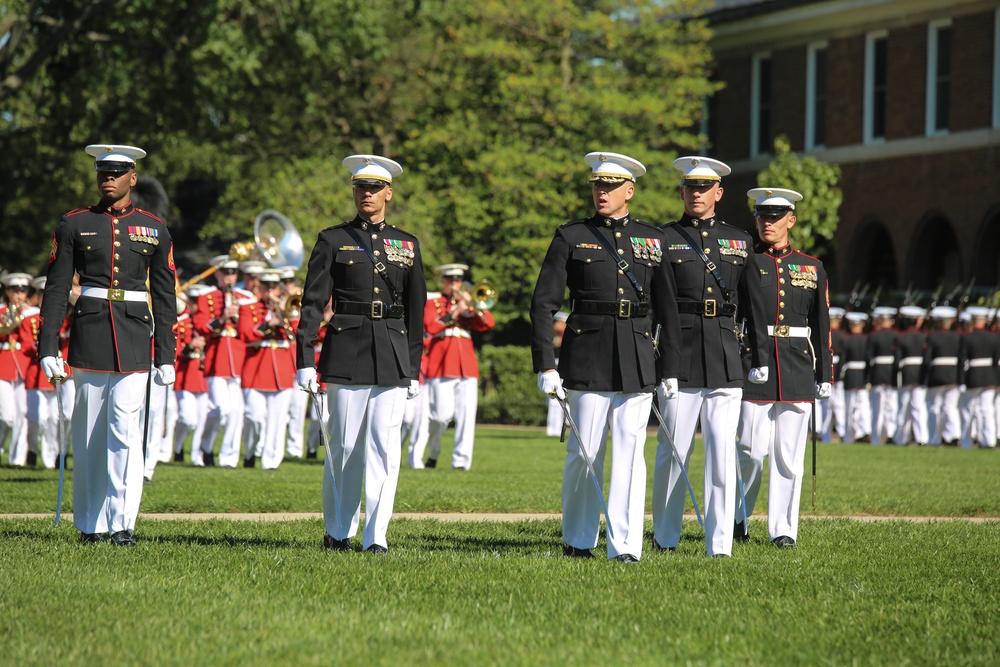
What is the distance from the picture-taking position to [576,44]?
32219 millimetres

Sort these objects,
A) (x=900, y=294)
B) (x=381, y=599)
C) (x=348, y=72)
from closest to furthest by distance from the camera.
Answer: (x=381, y=599) → (x=900, y=294) → (x=348, y=72)

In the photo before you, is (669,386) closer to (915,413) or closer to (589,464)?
(589,464)

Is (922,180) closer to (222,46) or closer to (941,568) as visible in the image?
(222,46)

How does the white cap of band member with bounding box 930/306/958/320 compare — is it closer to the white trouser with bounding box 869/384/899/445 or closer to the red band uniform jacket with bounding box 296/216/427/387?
the white trouser with bounding box 869/384/899/445

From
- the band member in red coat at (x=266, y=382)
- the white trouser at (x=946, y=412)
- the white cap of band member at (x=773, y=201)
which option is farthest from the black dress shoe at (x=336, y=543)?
the white trouser at (x=946, y=412)

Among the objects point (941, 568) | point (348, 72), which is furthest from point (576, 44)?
point (941, 568)

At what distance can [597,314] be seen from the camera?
880cm

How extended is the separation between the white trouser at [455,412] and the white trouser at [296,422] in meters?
1.74

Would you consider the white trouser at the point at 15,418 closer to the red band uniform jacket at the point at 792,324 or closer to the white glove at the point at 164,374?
the white glove at the point at 164,374

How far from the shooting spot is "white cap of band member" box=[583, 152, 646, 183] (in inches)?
349

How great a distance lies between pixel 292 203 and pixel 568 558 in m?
25.0

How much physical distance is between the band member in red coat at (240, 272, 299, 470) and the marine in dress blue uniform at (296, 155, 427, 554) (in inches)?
303

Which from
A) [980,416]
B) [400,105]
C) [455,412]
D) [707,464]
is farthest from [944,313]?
[400,105]

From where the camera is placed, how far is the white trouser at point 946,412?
24.2 m
